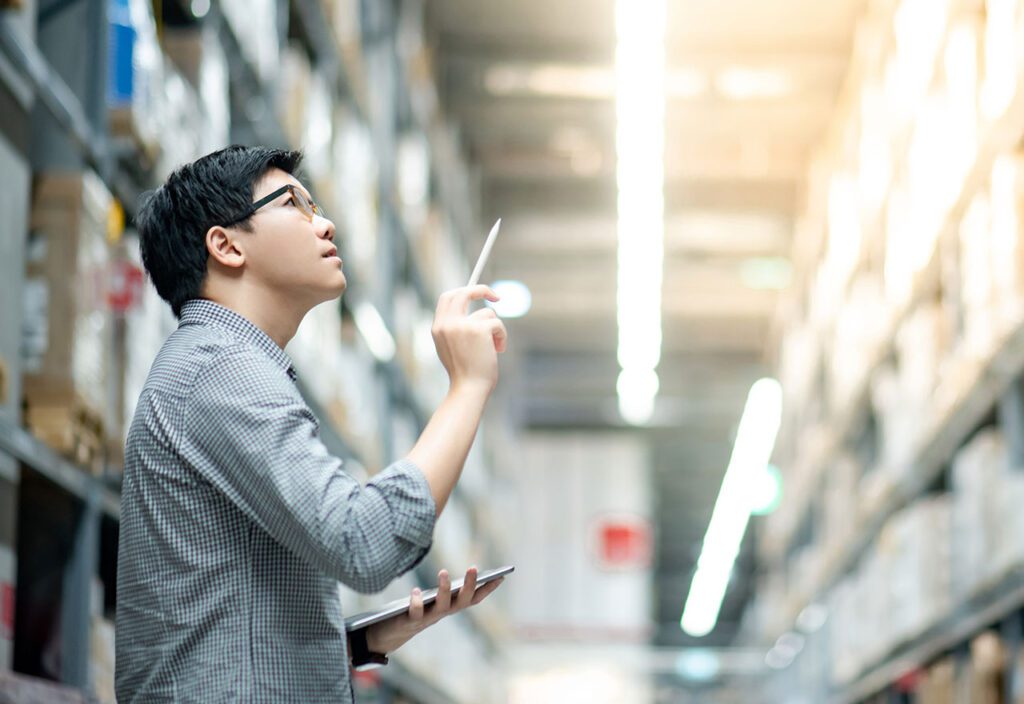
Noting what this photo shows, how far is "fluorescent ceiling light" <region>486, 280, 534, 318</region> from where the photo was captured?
14496 mm

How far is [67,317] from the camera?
3330 millimetres

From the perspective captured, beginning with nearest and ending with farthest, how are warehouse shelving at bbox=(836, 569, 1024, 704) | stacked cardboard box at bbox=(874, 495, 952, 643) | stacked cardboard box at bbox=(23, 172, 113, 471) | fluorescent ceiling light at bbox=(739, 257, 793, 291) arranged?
1. stacked cardboard box at bbox=(23, 172, 113, 471)
2. warehouse shelving at bbox=(836, 569, 1024, 704)
3. stacked cardboard box at bbox=(874, 495, 952, 643)
4. fluorescent ceiling light at bbox=(739, 257, 793, 291)

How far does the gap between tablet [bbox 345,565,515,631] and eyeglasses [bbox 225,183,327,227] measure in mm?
464

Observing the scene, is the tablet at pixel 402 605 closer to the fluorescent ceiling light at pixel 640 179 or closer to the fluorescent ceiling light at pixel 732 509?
the fluorescent ceiling light at pixel 640 179

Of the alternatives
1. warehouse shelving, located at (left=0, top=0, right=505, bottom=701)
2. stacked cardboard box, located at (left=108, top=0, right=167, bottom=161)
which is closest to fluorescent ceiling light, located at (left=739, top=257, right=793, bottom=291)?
warehouse shelving, located at (left=0, top=0, right=505, bottom=701)

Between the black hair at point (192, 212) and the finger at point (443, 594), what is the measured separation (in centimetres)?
47

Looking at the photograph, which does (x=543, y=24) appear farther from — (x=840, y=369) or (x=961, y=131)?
(x=961, y=131)

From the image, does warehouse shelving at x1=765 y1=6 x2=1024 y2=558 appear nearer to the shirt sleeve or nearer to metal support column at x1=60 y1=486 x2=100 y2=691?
metal support column at x1=60 y1=486 x2=100 y2=691

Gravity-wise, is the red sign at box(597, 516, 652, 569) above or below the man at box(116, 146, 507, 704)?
above

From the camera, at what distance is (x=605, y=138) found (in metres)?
11.9

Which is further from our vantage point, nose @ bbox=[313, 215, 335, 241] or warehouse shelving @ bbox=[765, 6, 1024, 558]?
warehouse shelving @ bbox=[765, 6, 1024, 558]

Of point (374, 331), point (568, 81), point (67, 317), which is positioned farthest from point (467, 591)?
point (568, 81)

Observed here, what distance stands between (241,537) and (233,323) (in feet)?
0.90

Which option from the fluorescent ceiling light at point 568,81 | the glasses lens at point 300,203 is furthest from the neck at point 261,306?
the fluorescent ceiling light at point 568,81
